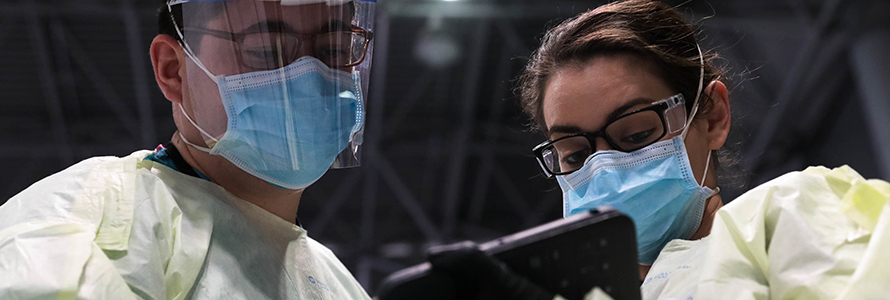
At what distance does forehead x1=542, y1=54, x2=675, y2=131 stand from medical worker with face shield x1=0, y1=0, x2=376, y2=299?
0.60 metres

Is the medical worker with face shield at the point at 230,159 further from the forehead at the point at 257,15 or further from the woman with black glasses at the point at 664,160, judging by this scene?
the woman with black glasses at the point at 664,160

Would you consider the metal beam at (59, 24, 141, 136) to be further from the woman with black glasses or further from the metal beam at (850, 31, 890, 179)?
the metal beam at (850, 31, 890, 179)

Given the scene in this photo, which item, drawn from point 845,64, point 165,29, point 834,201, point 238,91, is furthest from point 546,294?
point 845,64

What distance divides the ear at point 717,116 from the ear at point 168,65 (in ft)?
4.82

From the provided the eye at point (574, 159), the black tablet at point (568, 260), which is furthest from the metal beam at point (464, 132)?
the black tablet at point (568, 260)

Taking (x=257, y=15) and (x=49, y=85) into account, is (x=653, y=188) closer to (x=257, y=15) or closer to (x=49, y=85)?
(x=257, y=15)

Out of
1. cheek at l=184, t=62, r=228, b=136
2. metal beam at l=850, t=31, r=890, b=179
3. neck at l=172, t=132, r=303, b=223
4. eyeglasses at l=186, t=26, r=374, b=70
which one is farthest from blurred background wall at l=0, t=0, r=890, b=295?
cheek at l=184, t=62, r=228, b=136

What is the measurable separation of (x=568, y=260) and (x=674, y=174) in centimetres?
84

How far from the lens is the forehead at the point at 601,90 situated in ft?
6.12

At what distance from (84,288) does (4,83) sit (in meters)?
9.19

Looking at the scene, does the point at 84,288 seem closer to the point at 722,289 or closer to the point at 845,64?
the point at 722,289

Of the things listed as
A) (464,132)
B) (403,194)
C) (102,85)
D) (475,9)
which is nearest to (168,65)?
(475,9)

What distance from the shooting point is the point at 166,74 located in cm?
173

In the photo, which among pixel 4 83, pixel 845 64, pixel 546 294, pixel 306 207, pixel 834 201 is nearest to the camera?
pixel 546 294
